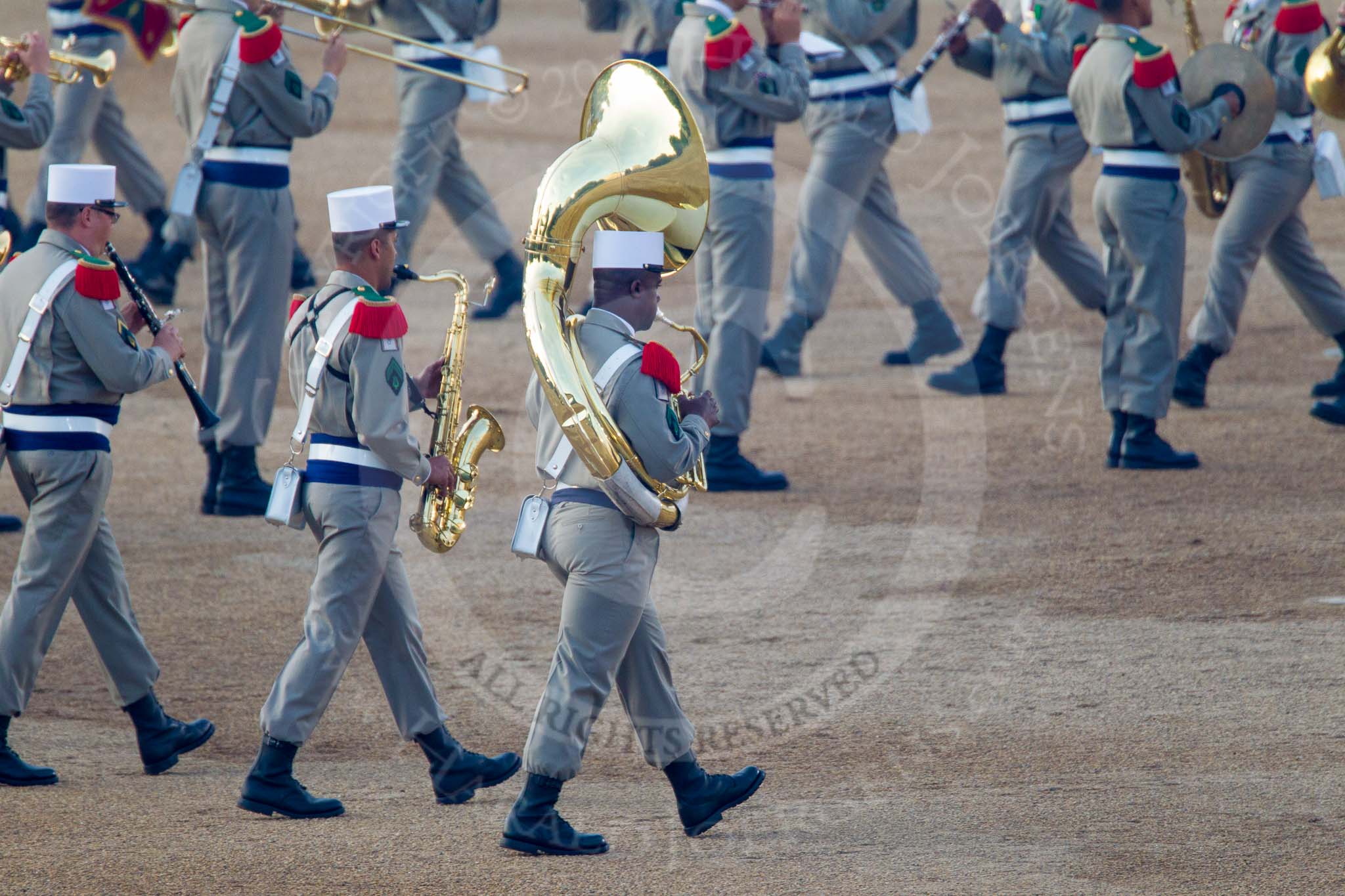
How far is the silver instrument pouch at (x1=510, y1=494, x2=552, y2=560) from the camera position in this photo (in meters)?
4.53

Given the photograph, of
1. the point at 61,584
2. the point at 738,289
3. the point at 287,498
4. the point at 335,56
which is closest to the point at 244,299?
the point at 335,56

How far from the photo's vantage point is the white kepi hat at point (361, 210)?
4.89 metres

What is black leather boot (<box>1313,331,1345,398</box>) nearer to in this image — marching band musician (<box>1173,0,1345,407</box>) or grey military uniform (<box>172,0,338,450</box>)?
marching band musician (<box>1173,0,1345,407</box>)

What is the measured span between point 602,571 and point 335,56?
3.91 m

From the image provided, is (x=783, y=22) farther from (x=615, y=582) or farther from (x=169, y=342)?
(x=615, y=582)

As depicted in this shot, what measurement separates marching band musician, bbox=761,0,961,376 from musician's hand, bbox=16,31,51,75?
4.40 m

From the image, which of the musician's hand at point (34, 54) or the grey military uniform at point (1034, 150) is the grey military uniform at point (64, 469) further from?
the grey military uniform at point (1034, 150)

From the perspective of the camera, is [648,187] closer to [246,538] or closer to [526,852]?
[526,852]

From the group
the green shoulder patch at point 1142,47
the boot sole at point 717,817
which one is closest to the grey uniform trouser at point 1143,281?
the green shoulder patch at point 1142,47

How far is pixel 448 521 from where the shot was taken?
16.4ft

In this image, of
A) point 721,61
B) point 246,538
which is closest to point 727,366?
point 721,61

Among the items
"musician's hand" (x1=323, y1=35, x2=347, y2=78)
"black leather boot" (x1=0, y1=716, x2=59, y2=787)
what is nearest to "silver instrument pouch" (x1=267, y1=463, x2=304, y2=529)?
"black leather boot" (x1=0, y1=716, x2=59, y2=787)

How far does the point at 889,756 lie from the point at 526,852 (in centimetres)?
124

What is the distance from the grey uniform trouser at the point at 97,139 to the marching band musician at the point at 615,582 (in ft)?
24.1
